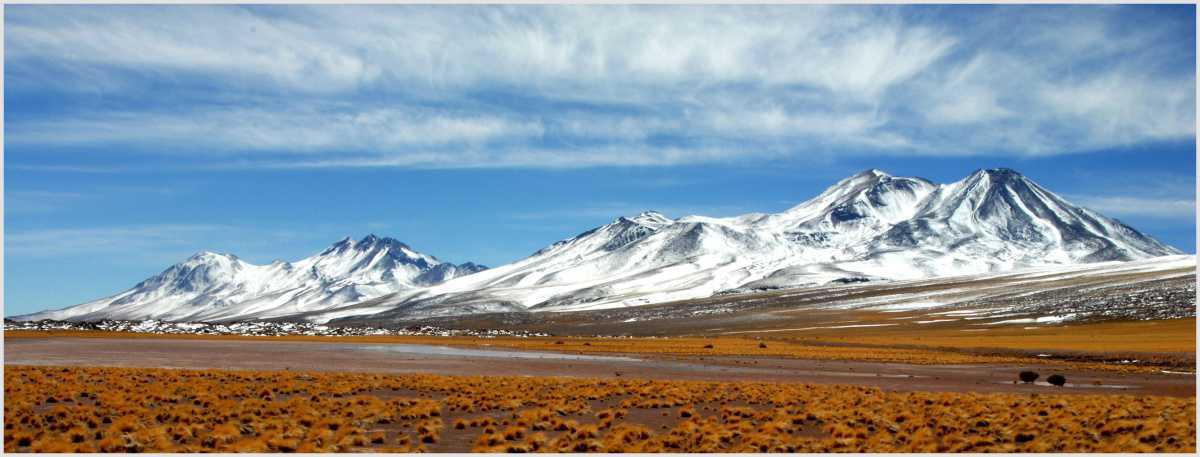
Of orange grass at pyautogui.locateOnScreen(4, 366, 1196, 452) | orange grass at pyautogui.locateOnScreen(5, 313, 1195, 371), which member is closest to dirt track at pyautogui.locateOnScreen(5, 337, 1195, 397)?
orange grass at pyautogui.locateOnScreen(5, 313, 1195, 371)

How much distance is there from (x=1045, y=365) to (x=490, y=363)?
132 ft

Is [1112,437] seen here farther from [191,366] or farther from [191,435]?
[191,366]

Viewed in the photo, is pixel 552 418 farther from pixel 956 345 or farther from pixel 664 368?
pixel 956 345

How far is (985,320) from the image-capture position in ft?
465

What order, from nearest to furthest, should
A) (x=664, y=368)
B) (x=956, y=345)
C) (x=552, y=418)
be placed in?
(x=552, y=418) < (x=664, y=368) < (x=956, y=345)

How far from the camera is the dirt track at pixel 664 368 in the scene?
1711 inches

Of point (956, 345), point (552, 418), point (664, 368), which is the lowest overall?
point (956, 345)

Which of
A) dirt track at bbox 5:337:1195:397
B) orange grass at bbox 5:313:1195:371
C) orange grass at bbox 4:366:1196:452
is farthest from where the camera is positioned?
orange grass at bbox 5:313:1195:371

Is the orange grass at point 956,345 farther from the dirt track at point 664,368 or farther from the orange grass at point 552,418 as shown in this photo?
the orange grass at point 552,418

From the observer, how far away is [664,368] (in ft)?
182

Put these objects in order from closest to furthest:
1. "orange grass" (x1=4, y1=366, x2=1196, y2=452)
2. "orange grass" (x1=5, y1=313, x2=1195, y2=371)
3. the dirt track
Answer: "orange grass" (x1=4, y1=366, x2=1196, y2=452), the dirt track, "orange grass" (x1=5, y1=313, x2=1195, y2=371)

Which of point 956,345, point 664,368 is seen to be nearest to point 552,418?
point 664,368

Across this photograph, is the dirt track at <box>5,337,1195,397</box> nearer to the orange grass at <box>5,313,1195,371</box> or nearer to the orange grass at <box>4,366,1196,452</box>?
the orange grass at <box>5,313,1195,371</box>

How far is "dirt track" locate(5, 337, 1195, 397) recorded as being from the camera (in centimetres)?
4347
